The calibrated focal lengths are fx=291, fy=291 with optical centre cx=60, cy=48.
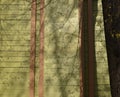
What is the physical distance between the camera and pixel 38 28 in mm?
8242

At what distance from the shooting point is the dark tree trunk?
13.2 feet

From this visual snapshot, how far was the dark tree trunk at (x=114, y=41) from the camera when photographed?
158 inches

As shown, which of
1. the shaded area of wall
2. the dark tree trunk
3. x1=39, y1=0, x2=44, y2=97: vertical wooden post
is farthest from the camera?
the shaded area of wall

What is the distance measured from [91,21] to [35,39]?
167 centimetres

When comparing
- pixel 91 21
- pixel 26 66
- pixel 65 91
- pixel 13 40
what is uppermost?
pixel 91 21

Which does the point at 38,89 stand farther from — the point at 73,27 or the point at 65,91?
the point at 73,27

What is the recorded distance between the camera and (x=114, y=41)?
160 inches

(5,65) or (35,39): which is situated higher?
(35,39)

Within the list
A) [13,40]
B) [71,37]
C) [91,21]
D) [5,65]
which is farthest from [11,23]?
[91,21]

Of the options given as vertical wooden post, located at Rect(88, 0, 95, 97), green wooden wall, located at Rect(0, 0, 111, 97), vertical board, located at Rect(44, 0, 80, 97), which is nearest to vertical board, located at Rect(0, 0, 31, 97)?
green wooden wall, located at Rect(0, 0, 111, 97)

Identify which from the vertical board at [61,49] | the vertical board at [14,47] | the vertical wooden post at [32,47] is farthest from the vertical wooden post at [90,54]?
the vertical board at [14,47]

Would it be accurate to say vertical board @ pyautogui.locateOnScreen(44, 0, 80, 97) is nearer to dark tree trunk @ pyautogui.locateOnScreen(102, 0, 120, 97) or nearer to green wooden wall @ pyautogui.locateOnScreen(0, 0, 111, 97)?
green wooden wall @ pyautogui.locateOnScreen(0, 0, 111, 97)

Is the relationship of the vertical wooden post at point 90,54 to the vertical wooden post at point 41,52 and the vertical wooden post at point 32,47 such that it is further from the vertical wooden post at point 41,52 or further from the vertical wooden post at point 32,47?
the vertical wooden post at point 32,47

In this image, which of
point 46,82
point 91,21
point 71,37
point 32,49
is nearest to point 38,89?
point 46,82
